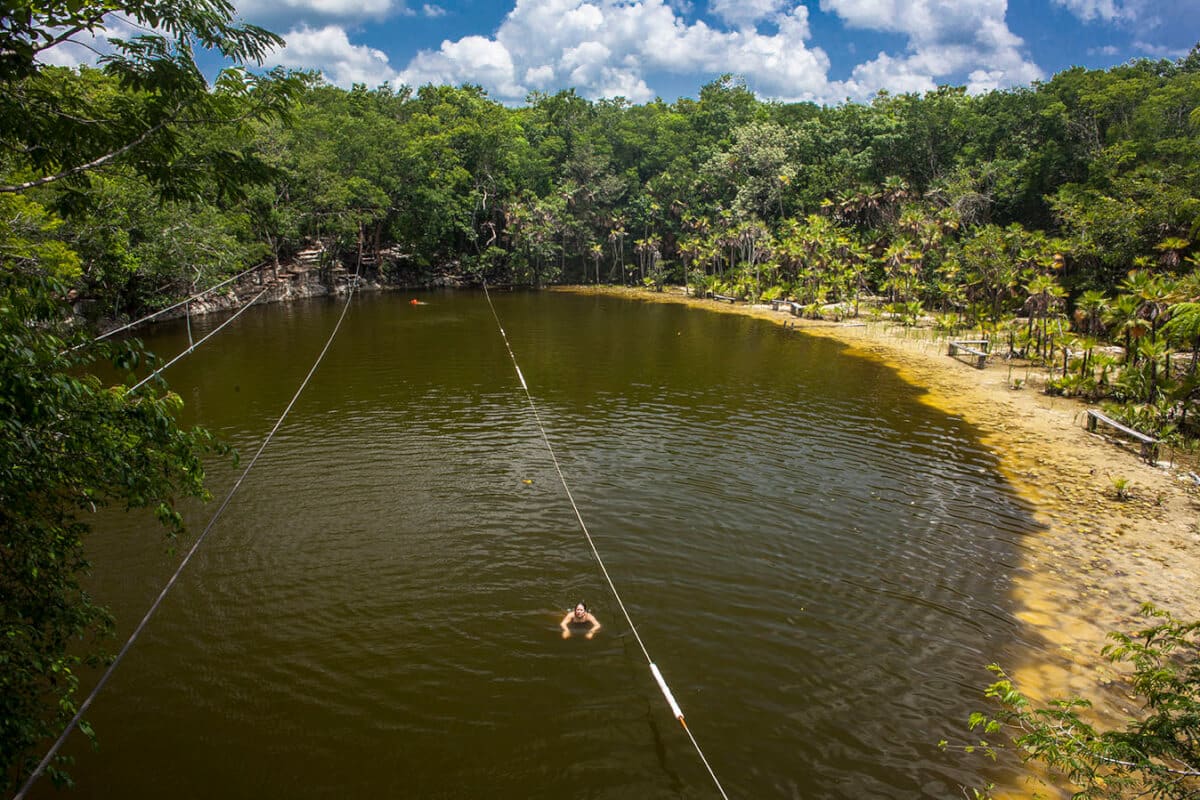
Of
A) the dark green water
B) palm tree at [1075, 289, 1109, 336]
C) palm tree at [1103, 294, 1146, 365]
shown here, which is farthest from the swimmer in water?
palm tree at [1075, 289, 1109, 336]

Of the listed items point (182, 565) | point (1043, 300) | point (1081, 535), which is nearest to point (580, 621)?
point (182, 565)

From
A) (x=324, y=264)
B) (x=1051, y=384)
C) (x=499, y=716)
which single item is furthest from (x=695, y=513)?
(x=324, y=264)

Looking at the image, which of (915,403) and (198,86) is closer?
(198,86)

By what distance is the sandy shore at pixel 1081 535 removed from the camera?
395 inches

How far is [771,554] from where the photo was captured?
13156 millimetres

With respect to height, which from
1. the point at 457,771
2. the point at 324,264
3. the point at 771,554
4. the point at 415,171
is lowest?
the point at 457,771

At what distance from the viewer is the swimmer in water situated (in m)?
10.6

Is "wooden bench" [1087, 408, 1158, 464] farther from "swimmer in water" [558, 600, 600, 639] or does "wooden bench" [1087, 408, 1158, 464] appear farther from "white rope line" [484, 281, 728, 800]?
"swimmer in water" [558, 600, 600, 639]

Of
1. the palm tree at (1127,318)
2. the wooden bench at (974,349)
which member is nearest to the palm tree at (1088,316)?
the palm tree at (1127,318)

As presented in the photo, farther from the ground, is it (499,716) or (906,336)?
(906,336)

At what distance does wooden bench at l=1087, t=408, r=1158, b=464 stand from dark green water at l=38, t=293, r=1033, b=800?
428cm

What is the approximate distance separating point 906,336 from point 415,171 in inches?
1966

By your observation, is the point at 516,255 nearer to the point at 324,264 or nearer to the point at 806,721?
the point at 324,264

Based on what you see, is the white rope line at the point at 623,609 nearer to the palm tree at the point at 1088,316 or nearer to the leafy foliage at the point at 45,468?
the leafy foliage at the point at 45,468
